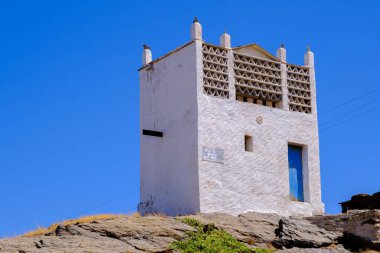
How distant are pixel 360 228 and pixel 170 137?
26.0 ft

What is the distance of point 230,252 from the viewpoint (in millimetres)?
25969

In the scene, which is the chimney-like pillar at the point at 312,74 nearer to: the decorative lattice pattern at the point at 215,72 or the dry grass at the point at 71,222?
the decorative lattice pattern at the point at 215,72

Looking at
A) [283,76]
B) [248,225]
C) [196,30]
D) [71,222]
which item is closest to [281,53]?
[283,76]

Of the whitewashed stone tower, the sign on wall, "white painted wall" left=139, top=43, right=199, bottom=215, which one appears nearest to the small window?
the whitewashed stone tower

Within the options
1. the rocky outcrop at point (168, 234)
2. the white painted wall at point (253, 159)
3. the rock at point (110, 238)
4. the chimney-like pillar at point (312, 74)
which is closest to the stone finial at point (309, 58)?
the chimney-like pillar at point (312, 74)

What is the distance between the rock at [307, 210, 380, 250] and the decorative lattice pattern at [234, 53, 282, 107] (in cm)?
576

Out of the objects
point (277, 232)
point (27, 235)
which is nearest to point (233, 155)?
point (277, 232)

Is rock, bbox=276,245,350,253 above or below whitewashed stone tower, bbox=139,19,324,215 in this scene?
below

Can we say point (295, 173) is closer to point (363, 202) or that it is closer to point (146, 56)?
point (363, 202)

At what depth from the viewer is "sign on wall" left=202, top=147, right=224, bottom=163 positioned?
1185 inches

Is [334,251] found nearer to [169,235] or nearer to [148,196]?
[169,235]

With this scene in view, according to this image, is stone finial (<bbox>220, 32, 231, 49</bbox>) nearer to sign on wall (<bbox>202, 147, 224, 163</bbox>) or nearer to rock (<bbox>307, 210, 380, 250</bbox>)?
sign on wall (<bbox>202, 147, 224, 163</bbox>)

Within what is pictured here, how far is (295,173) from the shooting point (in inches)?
1289

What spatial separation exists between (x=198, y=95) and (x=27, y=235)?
8.13m
